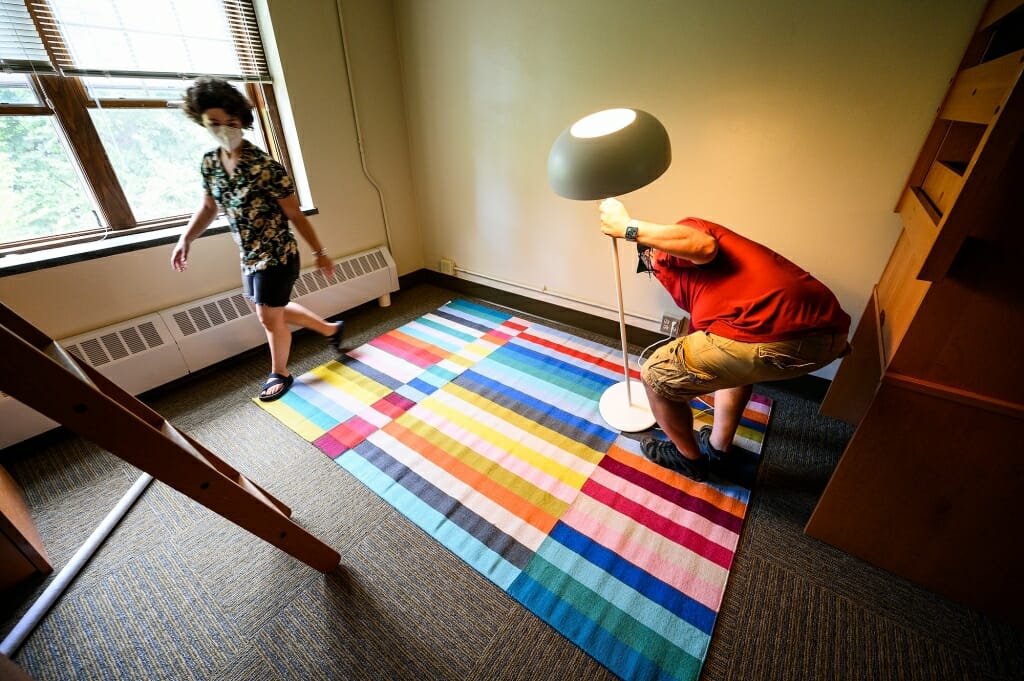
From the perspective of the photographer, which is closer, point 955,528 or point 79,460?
point 955,528

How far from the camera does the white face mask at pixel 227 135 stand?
1.59 m

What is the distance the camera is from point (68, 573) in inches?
50.4

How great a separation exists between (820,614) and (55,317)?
10.2 feet

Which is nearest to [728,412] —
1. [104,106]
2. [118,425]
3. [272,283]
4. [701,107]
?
[701,107]

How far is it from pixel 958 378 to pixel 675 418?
0.73m

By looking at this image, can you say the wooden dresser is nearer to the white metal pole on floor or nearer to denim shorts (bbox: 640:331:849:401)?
denim shorts (bbox: 640:331:849:401)

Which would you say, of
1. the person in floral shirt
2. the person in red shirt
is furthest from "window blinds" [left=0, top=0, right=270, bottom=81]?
the person in red shirt

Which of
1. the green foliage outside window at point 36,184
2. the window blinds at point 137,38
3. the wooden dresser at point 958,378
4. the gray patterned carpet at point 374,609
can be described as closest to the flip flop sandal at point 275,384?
the gray patterned carpet at point 374,609

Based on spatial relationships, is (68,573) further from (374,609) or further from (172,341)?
(172,341)

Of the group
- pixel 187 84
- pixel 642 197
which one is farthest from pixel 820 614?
pixel 187 84

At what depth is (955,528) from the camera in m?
1.12

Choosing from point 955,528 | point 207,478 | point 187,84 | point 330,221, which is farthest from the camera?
point 330,221

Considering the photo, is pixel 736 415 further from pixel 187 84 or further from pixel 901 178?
pixel 187 84

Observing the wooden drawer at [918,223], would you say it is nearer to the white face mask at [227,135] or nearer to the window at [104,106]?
the white face mask at [227,135]
